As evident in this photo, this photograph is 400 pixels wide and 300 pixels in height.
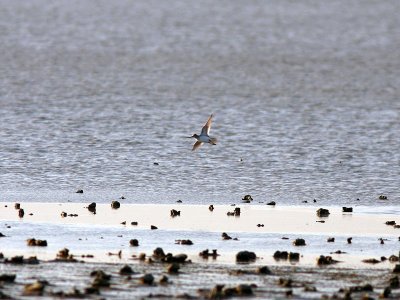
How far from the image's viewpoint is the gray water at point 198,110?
27.5 metres

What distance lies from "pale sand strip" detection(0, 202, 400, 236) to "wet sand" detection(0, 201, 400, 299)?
2 centimetres

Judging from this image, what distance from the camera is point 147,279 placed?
1719cm

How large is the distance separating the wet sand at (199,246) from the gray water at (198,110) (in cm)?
184

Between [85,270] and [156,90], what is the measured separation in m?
29.1

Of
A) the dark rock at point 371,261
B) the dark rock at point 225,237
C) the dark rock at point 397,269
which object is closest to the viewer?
the dark rock at point 397,269

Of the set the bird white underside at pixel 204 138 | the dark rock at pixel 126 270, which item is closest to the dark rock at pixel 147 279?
the dark rock at pixel 126 270

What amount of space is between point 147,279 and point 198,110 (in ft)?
81.1

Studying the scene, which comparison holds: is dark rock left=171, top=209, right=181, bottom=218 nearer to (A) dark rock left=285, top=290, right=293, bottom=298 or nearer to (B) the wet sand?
(B) the wet sand

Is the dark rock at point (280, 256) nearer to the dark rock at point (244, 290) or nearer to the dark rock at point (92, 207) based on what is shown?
the dark rock at point (244, 290)

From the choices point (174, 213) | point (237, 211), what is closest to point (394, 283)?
point (237, 211)

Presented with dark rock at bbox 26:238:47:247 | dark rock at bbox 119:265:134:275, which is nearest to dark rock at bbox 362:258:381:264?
dark rock at bbox 119:265:134:275

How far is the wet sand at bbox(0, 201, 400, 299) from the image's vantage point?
17.3m

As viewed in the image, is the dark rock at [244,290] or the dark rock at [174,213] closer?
the dark rock at [244,290]

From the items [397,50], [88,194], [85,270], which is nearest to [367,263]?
[85,270]
